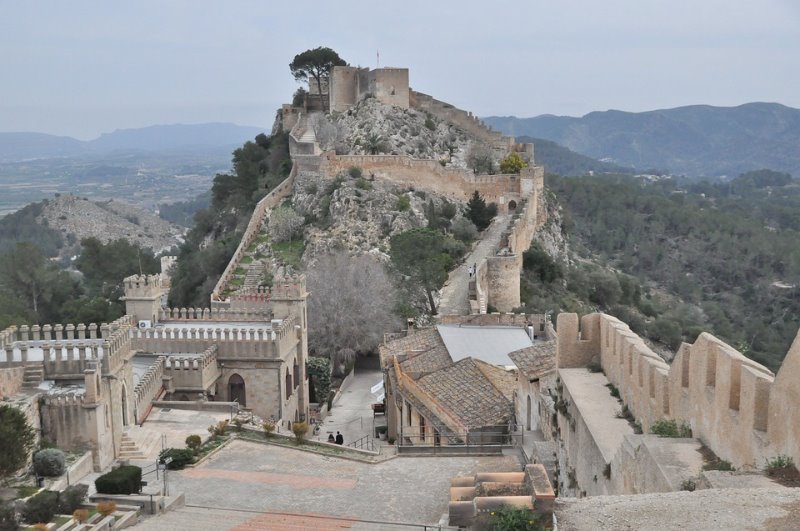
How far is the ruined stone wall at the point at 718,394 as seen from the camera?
23.5 ft

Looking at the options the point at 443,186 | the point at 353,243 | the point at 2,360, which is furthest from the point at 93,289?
the point at 2,360

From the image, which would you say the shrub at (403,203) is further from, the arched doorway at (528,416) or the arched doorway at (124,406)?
the arched doorway at (528,416)

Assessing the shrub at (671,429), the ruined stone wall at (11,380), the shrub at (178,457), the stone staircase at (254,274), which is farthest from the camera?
the stone staircase at (254,274)

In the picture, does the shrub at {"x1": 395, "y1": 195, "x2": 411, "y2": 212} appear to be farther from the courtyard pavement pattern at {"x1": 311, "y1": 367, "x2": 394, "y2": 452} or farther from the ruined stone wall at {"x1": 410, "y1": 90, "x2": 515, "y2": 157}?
the courtyard pavement pattern at {"x1": 311, "y1": 367, "x2": 394, "y2": 452}

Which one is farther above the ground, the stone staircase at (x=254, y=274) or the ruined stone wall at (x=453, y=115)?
the ruined stone wall at (x=453, y=115)

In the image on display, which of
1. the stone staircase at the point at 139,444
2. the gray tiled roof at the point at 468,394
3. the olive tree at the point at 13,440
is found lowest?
the stone staircase at the point at 139,444

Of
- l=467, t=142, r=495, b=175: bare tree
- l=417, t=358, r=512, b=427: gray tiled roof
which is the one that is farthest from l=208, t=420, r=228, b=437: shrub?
l=467, t=142, r=495, b=175: bare tree

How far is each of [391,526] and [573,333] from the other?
4.19 metres

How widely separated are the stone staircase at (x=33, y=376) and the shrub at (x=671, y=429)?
11.8 m

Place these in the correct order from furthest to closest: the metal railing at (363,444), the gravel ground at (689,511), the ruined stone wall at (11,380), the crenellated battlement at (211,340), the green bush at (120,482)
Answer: the crenellated battlement at (211,340)
the metal railing at (363,444)
the ruined stone wall at (11,380)
the green bush at (120,482)
the gravel ground at (689,511)

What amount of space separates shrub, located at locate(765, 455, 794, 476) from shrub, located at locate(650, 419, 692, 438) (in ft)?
6.49

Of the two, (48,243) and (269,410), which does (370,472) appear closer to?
(269,410)

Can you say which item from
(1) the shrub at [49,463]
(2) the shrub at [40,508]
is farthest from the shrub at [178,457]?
(2) the shrub at [40,508]

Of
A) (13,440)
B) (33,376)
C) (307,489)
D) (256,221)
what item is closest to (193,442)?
(307,489)
